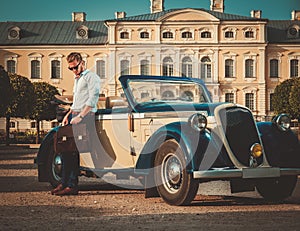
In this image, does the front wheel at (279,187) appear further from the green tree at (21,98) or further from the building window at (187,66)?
the building window at (187,66)

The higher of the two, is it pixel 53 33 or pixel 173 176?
pixel 53 33

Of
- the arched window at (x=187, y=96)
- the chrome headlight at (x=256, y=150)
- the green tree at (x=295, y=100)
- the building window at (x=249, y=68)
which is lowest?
the chrome headlight at (x=256, y=150)

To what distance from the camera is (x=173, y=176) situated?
252 inches

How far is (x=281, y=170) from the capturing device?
657 centimetres

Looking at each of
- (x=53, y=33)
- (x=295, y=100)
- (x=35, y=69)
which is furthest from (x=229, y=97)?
(x=35, y=69)

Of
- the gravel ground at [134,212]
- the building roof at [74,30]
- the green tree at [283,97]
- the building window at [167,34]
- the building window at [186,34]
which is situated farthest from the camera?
the building roof at [74,30]

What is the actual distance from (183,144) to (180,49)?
52.3m

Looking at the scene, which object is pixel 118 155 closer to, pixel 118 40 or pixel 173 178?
pixel 173 178

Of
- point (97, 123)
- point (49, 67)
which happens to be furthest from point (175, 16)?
point (97, 123)

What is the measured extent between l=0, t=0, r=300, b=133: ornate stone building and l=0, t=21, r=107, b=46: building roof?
0.09 metres

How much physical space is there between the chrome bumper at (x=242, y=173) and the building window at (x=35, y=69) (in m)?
55.0

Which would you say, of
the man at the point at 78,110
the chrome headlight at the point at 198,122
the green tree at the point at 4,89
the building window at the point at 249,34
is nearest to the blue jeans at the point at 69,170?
the man at the point at 78,110

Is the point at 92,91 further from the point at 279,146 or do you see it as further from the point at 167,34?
the point at 167,34

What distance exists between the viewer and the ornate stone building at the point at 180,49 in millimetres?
57969
